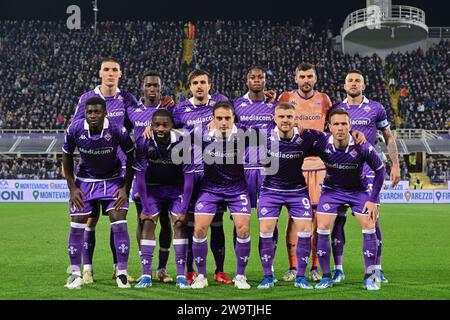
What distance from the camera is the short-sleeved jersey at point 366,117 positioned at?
7754 millimetres

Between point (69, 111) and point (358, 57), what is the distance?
698 inches

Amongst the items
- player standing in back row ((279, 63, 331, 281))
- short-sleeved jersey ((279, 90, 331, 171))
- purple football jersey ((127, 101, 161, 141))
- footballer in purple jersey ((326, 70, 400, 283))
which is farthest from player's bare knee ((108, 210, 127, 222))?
footballer in purple jersey ((326, 70, 400, 283))

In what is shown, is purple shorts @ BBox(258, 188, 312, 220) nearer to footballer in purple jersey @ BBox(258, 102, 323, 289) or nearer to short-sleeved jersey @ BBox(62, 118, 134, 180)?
footballer in purple jersey @ BBox(258, 102, 323, 289)

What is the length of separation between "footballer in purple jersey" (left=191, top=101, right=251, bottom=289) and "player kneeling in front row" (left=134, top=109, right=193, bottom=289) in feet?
0.58

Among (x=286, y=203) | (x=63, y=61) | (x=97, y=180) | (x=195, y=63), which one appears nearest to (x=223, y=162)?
(x=286, y=203)

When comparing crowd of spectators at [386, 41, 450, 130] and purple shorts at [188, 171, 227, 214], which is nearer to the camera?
purple shorts at [188, 171, 227, 214]

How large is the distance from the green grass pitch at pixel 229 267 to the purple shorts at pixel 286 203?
778 mm

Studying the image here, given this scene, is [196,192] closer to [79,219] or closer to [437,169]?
[79,219]

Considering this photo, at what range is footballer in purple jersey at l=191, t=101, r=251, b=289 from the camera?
687 centimetres

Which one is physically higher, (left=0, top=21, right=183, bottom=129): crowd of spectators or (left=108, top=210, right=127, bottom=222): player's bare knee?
(left=0, top=21, right=183, bottom=129): crowd of spectators

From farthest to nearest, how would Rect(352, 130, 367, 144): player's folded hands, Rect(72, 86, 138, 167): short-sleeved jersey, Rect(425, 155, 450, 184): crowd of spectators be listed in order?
Rect(425, 155, 450, 184): crowd of spectators → Rect(72, 86, 138, 167): short-sleeved jersey → Rect(352, 130, 367, 144): player's folded hands

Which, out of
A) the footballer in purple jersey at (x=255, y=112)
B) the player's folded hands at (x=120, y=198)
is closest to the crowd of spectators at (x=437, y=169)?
the footballer in purple jersey at (x=255, y=112)

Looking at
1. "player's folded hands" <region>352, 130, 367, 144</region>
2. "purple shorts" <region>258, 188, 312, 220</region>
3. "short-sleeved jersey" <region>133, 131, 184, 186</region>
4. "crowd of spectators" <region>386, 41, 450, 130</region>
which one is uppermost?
"crowd of spectators" <region>386, 41, 450, 130</region>

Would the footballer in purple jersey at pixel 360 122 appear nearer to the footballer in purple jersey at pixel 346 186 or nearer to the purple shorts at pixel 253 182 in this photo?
the footballer in purple jersey at pixel 346 186
